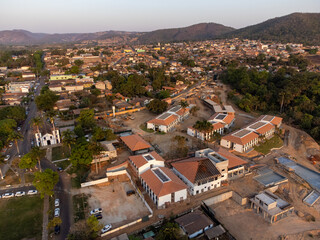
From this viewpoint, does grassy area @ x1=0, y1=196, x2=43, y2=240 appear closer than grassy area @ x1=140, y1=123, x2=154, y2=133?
Yes

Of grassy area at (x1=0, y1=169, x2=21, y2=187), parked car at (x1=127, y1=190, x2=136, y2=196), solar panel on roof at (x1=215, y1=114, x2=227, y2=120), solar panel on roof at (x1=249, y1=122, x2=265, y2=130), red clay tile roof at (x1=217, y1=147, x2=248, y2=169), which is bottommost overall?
parked car at (x1=127, y1=190, x2=136, y2=196)

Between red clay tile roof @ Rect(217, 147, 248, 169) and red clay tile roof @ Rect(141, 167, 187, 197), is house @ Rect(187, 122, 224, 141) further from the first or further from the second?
red clay tile roof @ Rect(141, 167, 187, 197)

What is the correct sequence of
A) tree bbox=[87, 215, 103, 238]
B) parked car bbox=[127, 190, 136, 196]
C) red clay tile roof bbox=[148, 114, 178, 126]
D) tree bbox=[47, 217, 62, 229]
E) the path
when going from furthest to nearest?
1. red clay tile roof bbox=[148, 114, 178, 126]
2. parked car bbox=[127, 190, 136, 196]
3. the path
4. tree bbox=[47, 217, 62, 229]
5. tree bbox=[87, 215, 103, 238]

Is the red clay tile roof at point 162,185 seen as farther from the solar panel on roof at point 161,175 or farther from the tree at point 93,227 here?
the tree at point 93,227

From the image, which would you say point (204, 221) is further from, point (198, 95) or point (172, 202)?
point (198, 95)

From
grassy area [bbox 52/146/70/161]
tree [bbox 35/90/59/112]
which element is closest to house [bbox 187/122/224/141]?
grassy area [bbox 52/146/70/161]

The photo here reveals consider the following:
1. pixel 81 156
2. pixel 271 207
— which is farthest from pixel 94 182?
pixel 271 207
